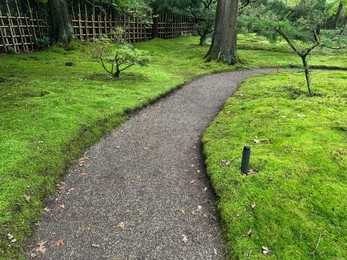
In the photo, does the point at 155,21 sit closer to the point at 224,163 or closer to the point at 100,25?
the point at 100,25

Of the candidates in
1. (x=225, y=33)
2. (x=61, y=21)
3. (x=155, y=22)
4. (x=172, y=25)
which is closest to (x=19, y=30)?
(x=61, y=21)

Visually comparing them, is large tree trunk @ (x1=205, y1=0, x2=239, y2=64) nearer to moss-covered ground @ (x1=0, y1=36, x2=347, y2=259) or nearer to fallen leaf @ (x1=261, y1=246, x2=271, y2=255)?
moss-covered ground @ (x1=0, y1=36, x2=347, y2=259)

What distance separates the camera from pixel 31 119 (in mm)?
6934

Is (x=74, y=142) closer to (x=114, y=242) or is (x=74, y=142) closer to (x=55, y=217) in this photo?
(x=55, y=217)

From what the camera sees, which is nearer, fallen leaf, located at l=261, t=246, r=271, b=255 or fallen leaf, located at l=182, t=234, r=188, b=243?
fallen leaf, located at l=261, t=246, r=271, b=255

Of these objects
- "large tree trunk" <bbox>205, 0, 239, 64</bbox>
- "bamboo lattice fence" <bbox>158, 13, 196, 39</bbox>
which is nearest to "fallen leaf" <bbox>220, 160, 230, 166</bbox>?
"large tree trunk" <bbox>205, 0, 239, 64</bbox>

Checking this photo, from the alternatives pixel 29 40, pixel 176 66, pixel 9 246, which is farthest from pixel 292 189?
pixel 29 40

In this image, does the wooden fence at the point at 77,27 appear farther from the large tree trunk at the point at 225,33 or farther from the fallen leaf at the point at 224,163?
the fallen leaf at the point at 224,163

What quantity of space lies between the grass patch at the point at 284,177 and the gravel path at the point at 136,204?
405 mm

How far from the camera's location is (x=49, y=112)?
7.37 m

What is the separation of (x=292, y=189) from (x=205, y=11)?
21.4 meters

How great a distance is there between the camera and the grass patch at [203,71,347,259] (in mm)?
3783

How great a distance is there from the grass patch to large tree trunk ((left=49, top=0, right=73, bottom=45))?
42.4 ft

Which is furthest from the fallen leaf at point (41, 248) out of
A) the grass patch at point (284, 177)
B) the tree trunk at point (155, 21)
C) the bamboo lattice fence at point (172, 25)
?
the bamboo lattice fence at point (172, 25)
